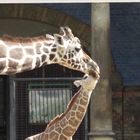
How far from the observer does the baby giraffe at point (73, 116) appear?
506 centimetres

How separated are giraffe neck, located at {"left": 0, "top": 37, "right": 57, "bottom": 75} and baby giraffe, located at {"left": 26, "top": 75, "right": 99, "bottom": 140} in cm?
53

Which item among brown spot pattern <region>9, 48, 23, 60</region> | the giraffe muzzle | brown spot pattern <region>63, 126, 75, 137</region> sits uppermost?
brown spot pattern <region>9, 48, 23, 60</region>

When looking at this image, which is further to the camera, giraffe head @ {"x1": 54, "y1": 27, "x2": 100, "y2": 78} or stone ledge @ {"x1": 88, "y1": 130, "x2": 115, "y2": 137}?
stone ledge @ {"x1": 88, "y1": 130, "x2": 115, "y2": 137}

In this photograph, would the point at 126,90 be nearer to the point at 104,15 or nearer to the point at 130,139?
the point at 130,139

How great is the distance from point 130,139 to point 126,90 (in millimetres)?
954

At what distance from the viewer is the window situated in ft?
40.9

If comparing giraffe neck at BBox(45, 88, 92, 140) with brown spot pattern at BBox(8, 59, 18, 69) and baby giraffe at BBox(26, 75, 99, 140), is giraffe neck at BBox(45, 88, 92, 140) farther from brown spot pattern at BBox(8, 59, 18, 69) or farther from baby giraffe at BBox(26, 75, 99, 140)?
brown spot pattern at BBox(8, 59, 18, 69)

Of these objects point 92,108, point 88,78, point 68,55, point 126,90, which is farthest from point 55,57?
point 126,90

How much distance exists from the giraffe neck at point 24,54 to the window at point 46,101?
7.90 metres

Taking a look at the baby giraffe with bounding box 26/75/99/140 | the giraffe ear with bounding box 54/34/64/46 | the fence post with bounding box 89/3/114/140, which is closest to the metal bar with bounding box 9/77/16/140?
the fence post with bounding box 89/3/114/140

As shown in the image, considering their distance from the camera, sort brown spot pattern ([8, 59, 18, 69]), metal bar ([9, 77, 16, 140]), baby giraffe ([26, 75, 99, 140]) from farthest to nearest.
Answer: metal bar ([9, 77, 16, 140]) → baby giraffe ([26, 75, 99, 140]) → brown spot pattern ([8, 59, 18, 69])

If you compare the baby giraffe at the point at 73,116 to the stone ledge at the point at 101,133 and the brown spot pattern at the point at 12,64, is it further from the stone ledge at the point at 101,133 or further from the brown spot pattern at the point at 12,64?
the stone ledge at the point at 101,133

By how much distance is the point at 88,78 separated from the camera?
16.4ft

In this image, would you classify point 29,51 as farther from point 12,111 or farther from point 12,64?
point 12,111
